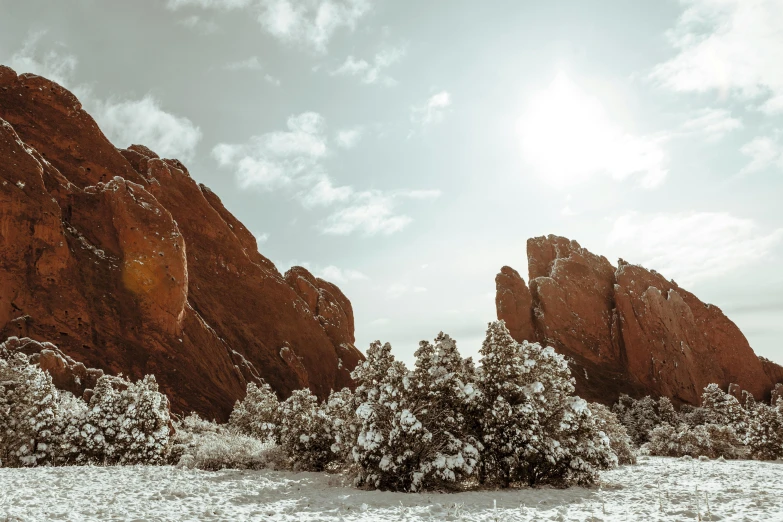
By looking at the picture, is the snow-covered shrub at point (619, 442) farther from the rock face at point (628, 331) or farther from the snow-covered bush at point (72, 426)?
the rock face at point (628, 331)

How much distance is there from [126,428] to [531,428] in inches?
899

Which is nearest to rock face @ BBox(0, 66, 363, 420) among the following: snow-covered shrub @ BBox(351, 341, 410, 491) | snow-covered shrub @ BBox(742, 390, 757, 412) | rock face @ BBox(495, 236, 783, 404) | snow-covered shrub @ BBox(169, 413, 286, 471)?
snow-covered shrub @ BBox(169, 413, 286, 471)

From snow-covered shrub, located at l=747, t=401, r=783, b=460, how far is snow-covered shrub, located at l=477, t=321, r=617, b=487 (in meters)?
25.4

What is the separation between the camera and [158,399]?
27156 mm

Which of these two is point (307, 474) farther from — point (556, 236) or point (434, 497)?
point (556, 236)

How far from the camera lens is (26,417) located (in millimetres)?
24531

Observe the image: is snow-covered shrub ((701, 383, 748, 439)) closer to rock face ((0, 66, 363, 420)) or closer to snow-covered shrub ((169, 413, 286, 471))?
snow-covered shrub ((169, 413, 286, 471))

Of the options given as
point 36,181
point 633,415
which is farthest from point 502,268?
point 36,181

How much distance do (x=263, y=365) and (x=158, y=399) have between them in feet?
155

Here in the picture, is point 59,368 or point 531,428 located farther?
point 59,368

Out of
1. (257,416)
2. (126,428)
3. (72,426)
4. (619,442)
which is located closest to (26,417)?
(72,426)

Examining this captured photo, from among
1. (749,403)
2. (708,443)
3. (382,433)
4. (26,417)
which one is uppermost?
(749,403)

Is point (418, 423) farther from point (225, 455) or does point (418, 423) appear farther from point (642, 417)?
point (642, 417)

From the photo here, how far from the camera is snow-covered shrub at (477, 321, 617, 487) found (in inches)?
762
